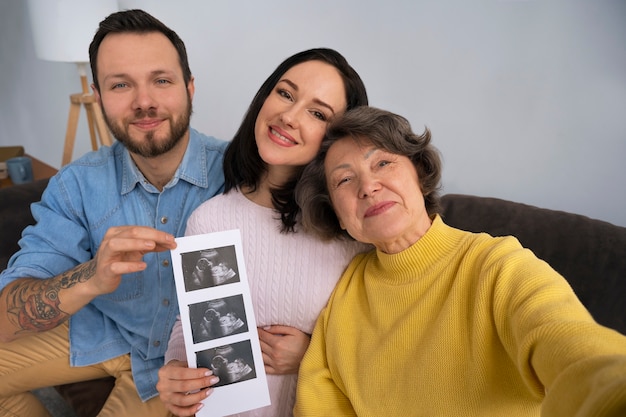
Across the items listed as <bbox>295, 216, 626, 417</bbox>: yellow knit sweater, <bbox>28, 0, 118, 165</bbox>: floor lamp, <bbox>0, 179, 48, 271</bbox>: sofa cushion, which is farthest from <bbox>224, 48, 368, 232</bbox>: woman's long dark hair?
<bbox>28, 0, 118, 165</bbox>: floor lamp

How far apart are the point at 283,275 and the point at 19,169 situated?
3123mm

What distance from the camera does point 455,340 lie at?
94 centimetres

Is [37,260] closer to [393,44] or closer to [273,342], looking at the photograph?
[273,342]

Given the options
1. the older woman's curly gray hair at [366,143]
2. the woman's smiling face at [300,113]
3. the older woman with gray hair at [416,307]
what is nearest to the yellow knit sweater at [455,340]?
the older woman with gray hair at [416,307]

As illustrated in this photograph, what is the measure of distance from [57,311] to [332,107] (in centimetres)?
100

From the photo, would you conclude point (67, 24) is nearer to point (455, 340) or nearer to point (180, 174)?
point (180, 174)

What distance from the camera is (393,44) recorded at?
6.19 ft

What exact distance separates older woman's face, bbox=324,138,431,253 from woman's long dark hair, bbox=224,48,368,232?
0.21 m

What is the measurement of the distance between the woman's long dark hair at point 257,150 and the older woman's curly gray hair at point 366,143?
0.26ft

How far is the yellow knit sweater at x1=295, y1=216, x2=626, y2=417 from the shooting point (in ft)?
2.10

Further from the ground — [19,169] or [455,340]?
[455,340]

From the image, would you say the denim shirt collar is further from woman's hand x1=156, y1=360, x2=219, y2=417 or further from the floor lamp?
the floor lamp

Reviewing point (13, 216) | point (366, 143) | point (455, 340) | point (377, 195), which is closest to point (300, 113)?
point (366, 143)

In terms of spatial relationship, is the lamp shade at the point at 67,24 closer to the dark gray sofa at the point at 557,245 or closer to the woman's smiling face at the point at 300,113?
the dark gray sofa at the point at 557,245
